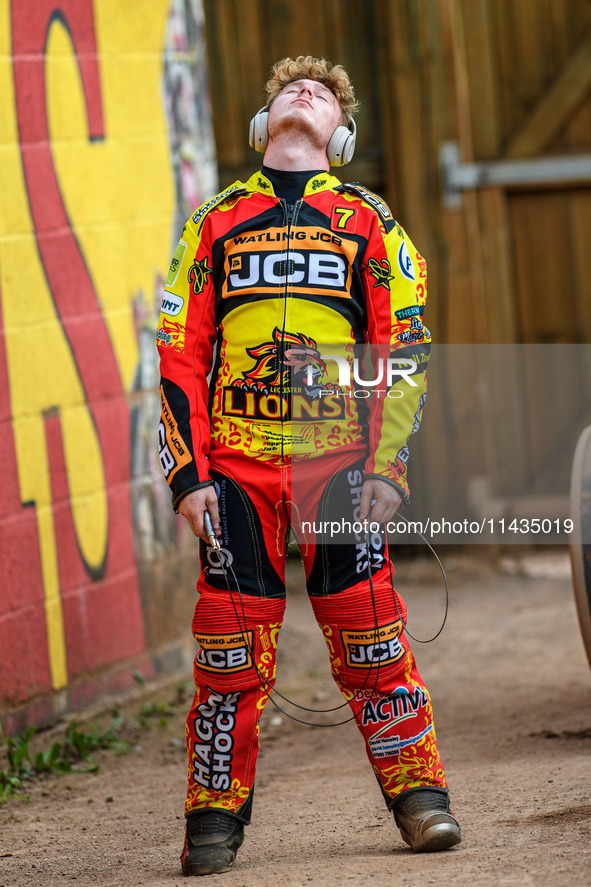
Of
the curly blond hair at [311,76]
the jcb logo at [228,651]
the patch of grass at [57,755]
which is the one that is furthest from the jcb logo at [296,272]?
the patch of grass at [57,755]

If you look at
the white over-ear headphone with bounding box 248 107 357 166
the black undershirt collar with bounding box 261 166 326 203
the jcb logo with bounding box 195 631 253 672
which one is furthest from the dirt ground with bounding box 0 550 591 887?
the white over-ear headphone with bounding box 248 107 357 166

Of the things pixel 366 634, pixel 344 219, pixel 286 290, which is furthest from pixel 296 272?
pixel 366 634

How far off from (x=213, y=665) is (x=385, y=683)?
1.43 ft

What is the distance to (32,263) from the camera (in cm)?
427

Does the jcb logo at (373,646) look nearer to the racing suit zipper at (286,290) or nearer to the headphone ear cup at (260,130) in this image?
the racing suit zipper at (286,290)

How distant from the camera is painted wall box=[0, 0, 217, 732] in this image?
13.7ft

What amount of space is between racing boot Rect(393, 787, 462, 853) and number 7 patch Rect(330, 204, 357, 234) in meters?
1.44

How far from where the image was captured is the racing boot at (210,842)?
9.81 ft

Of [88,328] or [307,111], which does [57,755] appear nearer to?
[88,328]

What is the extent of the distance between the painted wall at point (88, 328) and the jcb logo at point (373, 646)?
60.0 inches

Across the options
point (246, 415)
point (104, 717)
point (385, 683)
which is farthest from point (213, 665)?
point (104, 717)

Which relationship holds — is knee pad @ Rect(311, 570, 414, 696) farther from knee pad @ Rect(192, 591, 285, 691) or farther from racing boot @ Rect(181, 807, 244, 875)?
racing boot @ Rect(181, 807, 244, 875)

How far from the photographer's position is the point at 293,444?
303cm

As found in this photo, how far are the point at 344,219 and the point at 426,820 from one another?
153 cm
